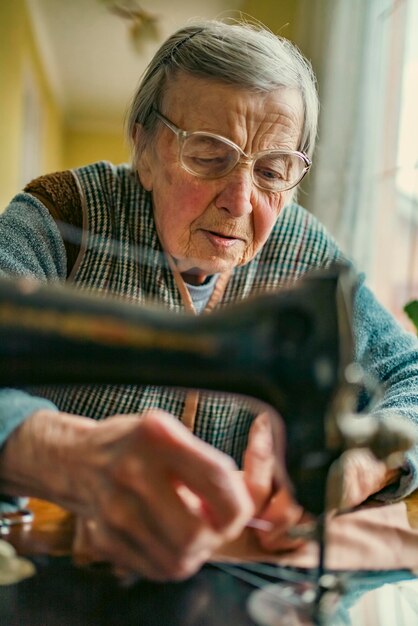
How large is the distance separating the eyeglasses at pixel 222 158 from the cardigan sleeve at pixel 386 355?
0.20 meters

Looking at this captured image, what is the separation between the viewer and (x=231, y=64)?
864mm

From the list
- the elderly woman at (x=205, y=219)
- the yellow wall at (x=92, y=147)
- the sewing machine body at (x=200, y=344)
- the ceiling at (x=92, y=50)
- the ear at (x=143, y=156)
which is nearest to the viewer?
the sewing machine body at (x=200, y=344)

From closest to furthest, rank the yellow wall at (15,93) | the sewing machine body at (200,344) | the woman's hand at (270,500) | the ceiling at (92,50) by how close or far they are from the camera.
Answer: the sewing machine body at (200,344) → the woman's hand at (270,500) → the ceiling at (92,50) → the yellow wall at (15,93)

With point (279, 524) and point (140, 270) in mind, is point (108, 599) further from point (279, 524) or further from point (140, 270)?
point (140, 270)

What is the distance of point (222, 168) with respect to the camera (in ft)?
2.90

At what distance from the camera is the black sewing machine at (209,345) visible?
0.41m

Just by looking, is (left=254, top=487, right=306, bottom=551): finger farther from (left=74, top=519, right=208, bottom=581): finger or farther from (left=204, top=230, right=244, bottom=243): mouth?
(left=204, top=230, right=244, bottom=243): mouth

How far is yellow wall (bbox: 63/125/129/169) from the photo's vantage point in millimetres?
1083

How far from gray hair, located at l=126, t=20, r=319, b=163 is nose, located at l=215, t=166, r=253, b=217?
0.10m

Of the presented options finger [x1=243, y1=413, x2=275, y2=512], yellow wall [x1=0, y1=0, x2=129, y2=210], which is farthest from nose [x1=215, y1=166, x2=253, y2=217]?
yellow wall [x1=0, y1=0, x2=129, y2=210]

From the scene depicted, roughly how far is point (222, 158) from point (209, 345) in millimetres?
489

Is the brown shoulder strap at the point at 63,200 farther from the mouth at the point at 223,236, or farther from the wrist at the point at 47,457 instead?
the wrist at the point at 47,457

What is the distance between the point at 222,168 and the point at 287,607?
21.2 inches

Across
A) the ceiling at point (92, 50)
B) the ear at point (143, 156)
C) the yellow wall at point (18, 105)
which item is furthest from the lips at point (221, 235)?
the yellow wall at point (18, 105)
